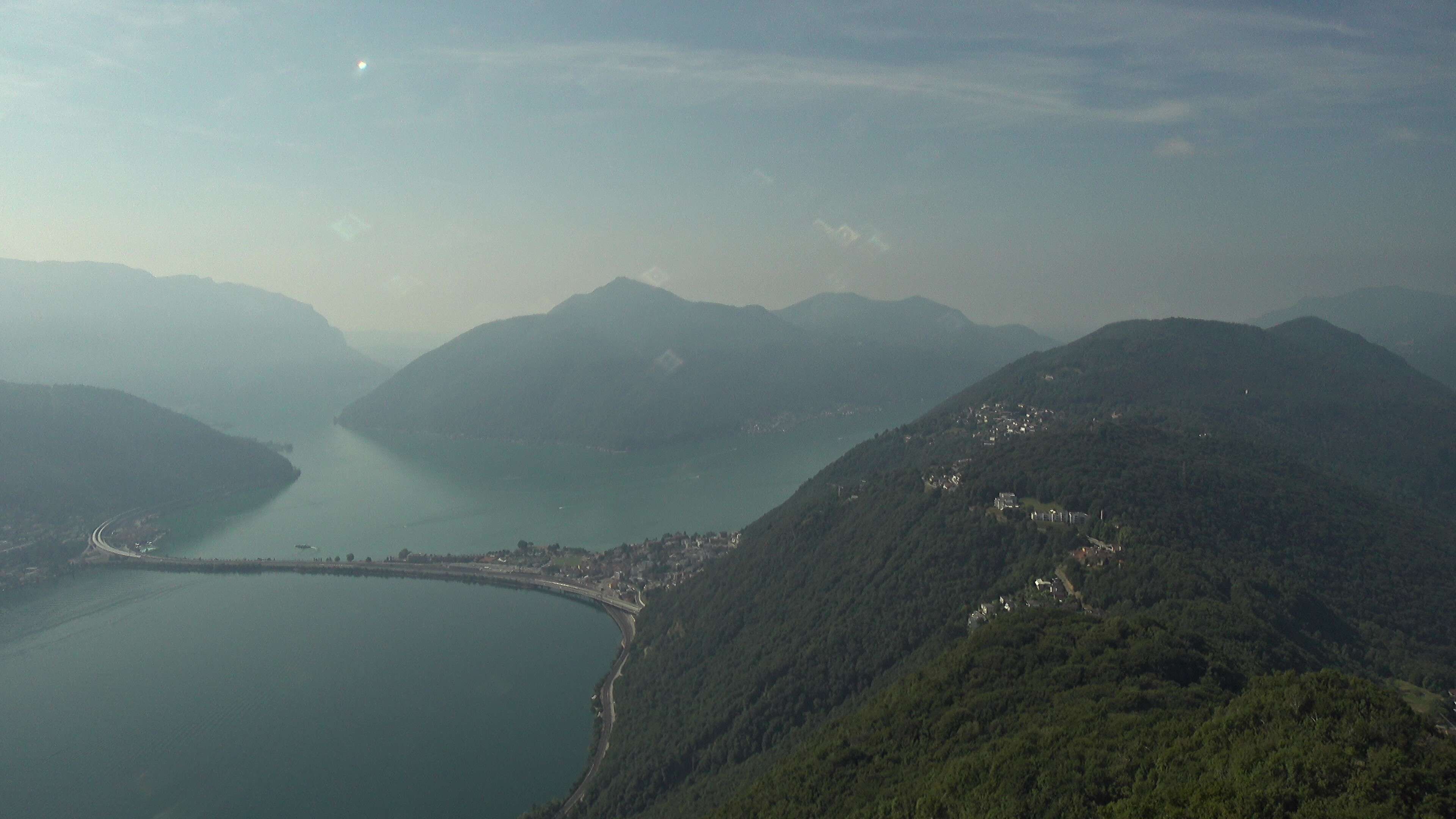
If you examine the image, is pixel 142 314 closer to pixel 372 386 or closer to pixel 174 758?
pixel 372 386

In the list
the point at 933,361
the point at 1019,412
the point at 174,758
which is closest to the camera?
the point at 174,758

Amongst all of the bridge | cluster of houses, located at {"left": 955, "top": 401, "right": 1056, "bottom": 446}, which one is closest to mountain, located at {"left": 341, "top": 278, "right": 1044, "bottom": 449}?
the bridge

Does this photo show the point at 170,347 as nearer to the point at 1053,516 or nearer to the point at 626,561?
the point at 626,561

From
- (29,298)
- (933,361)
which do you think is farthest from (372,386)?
(933,361)

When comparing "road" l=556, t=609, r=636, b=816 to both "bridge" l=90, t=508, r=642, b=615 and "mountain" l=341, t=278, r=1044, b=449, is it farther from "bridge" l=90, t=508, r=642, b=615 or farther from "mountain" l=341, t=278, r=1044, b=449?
"mountain" l=341, t=278, r=1044, b=449

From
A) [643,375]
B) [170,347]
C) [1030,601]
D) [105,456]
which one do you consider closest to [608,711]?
[1030,601]
